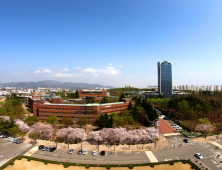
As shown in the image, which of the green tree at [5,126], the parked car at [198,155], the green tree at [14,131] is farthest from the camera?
the green tree at [5,126]

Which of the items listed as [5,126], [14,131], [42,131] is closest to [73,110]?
[42,131]

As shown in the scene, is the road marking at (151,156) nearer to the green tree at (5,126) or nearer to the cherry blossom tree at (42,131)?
the cherry blossom tree at (42,131)

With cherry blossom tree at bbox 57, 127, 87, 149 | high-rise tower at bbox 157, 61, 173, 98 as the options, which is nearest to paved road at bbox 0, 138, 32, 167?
cherry blossom tree at bbox 57, 127, 87, 149

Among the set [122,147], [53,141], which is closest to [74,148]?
[53,141]

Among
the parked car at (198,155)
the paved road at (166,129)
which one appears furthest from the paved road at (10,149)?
the paved road at (166,129)

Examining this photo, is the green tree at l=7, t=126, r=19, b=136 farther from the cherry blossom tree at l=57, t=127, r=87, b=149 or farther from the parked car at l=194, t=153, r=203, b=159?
the parked car at l=194, t=153, r=203, b=159

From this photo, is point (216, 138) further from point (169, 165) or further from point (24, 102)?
point (24, 102)
